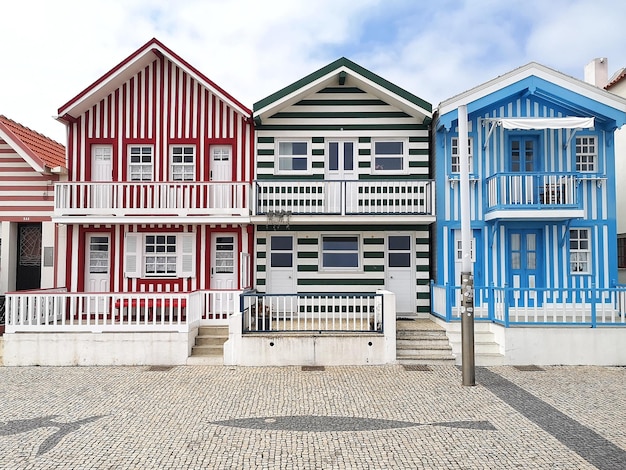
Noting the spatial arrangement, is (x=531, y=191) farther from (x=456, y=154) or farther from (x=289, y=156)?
(x=289, y=156)

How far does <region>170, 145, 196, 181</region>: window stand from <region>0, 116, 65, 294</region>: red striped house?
329 centimetres

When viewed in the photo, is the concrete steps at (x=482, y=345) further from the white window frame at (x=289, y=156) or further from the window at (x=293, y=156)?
the window at (x=293, y=156)

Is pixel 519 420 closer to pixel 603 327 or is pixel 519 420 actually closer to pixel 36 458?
pixel 603 327

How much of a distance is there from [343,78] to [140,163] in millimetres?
6757

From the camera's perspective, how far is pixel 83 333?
1149cm

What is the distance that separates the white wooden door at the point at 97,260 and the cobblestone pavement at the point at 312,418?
12.9ft

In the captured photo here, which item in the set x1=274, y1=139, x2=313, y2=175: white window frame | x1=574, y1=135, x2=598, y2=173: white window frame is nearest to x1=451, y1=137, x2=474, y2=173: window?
x1=574, y1=135, x2=598, y2=173: white window frame

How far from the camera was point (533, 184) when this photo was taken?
1345 cm

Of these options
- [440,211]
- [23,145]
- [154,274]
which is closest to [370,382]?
[440,211]

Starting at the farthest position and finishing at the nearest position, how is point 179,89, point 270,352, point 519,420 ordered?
point 179,89 → point 270,352 → point 519,420

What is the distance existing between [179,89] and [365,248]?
7537 millimetres

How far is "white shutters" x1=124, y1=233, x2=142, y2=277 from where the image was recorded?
14.4 m

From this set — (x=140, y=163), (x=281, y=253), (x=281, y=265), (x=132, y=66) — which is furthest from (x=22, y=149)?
(x=281, y=265)

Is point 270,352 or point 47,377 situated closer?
point 47,377
